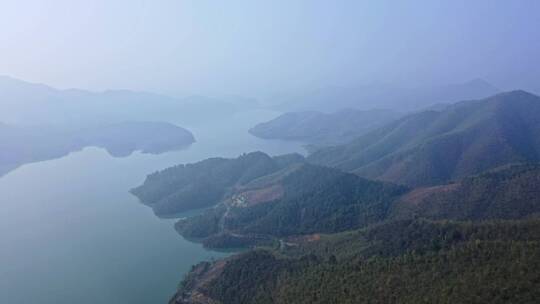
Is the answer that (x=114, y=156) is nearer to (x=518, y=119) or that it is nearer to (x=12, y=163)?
(x=12, y=163)

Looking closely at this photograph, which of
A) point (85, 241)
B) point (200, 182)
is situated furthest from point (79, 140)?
point (85, 241)

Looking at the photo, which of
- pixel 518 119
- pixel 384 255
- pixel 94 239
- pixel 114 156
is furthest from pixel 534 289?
pixel 114 156

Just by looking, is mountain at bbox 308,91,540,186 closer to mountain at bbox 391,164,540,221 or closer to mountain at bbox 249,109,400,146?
mountain at bbox 391,164,540,221

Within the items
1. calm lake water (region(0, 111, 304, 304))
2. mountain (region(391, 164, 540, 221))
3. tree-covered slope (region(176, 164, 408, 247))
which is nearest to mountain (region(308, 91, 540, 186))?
tree-covered slope (region(176, 164, 408, 247))

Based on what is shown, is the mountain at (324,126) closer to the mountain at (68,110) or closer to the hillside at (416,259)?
the mountain at (68,110)

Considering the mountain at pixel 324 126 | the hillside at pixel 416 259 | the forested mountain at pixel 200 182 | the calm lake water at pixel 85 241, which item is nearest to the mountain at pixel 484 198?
the hillside at pixel 416 259

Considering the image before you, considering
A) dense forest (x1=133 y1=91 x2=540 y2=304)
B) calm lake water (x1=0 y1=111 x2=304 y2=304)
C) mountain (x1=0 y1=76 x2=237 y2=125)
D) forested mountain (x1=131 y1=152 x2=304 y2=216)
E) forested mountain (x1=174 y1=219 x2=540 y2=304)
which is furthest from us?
mountain (x1=0 y1=76 x2=237 y2=125)
